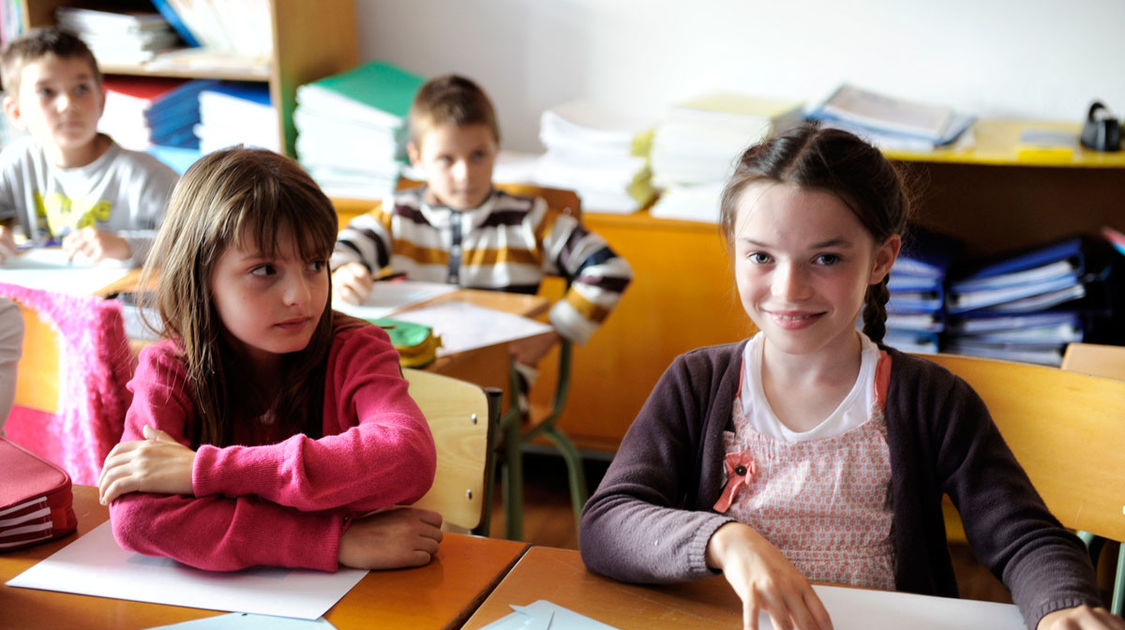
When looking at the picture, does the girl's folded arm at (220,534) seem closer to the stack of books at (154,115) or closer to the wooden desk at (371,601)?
the wooden desk at (371,601)

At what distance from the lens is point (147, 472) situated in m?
1.10

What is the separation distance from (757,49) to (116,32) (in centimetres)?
184

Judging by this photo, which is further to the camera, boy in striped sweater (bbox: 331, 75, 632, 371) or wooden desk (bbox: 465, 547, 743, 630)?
boy in striped sweater (bbox: 331, 75, 632, 371)

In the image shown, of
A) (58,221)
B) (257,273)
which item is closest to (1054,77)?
(257,273)

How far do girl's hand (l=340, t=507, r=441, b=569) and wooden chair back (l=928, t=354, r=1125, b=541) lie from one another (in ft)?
2.38

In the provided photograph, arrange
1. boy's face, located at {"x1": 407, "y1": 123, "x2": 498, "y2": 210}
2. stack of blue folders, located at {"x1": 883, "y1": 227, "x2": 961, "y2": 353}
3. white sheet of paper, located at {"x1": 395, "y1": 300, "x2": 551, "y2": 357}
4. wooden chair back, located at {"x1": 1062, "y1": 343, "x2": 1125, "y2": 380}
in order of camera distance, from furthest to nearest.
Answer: stack of blue folders, located at {"x1": 883, "y1": 227, "x2": 961, "y2": 353}
boy's face, located at {"x1": 407, "y1": 123, "x2": 498, "y2": 210}
white sheet of paper, located at {"x1": 395, "y1": 300, "x2": 551, "y2": 357}
wooden chair back, located at {"x1": 1062, "y1": 343, "x2": 1125, "y2": 380}

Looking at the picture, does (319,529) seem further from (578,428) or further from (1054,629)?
(578,428)

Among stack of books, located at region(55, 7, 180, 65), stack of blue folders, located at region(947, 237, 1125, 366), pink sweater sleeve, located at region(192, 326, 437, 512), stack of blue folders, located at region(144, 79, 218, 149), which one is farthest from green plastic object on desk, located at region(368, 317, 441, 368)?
stack of books, located at region(55, 7, 180, 65)

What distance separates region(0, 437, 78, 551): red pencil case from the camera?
3.64 feet

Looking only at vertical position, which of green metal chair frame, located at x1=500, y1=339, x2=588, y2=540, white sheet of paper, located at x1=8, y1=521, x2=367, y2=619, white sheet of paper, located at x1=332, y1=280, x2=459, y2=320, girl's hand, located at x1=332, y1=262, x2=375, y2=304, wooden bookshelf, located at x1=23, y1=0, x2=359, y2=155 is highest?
wooden bookshelf, located at x1=23, y1=0, x2=359, y2=155

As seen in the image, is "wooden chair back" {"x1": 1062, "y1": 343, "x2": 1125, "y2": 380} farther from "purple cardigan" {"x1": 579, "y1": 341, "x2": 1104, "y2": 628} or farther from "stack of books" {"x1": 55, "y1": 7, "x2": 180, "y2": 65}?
"stack of books" {"x1": 55, "y1": 7, "x2": 180, "y2": 65}

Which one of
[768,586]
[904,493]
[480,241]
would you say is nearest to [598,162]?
[480,241]

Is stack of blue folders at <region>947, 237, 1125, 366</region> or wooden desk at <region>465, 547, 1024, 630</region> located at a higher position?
wooden desk at <region>465, 547, 1024, 630</region>

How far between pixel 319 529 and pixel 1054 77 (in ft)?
7.92
